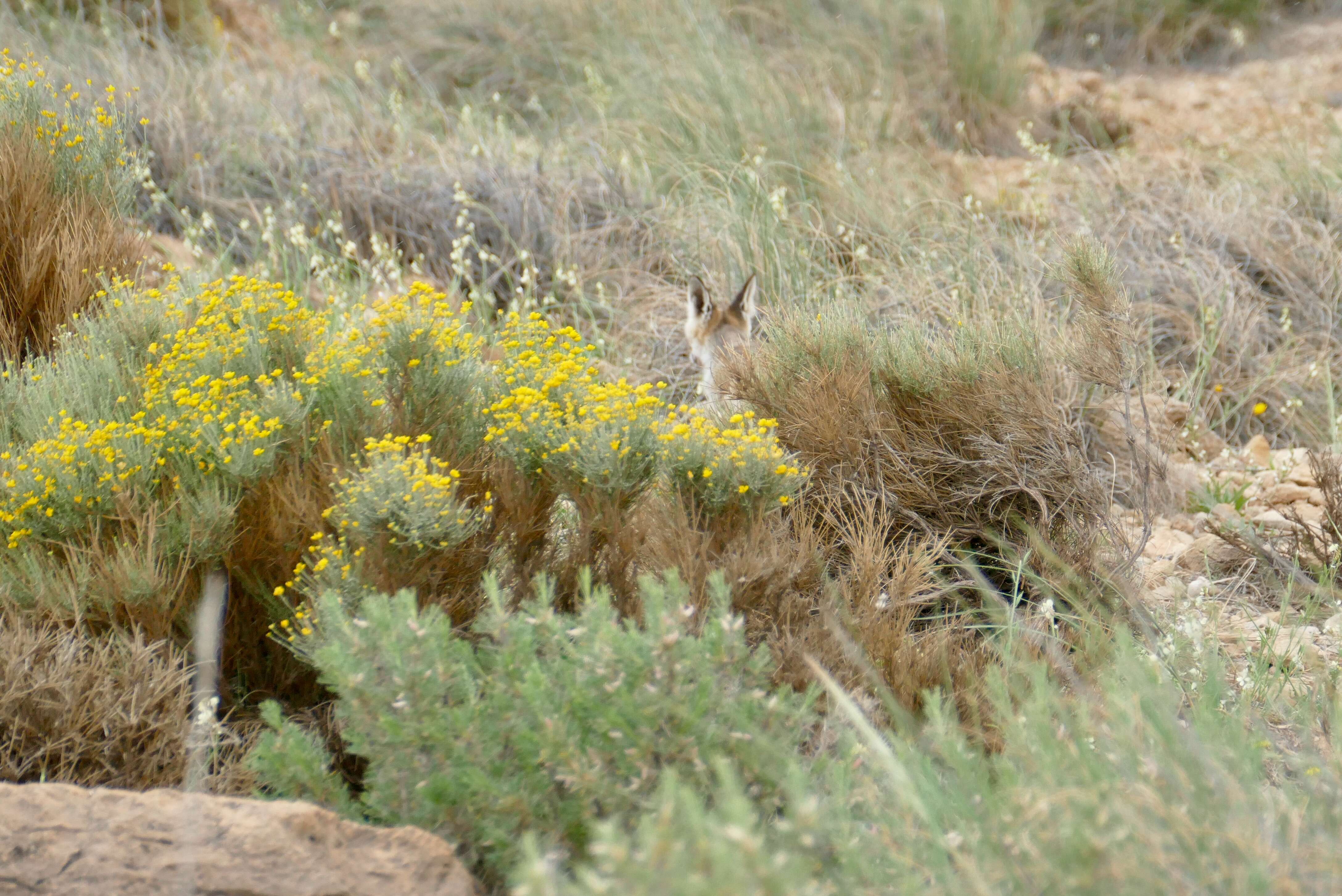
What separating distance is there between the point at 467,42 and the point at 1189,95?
727 cm

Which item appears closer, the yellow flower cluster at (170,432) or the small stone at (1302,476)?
the yellow flower cluster at (170,432)

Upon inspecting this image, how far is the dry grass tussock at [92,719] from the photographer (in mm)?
2354

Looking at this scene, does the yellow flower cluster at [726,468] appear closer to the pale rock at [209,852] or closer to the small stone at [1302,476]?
the pale rock at [209,852]

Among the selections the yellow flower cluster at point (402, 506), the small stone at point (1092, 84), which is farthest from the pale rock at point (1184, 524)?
the small stone at point (1092, 84)

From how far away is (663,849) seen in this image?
4.28 ft

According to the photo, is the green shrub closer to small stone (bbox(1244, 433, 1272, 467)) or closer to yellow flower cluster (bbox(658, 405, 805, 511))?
yellow flower cluster (bbox(658, 405, 805, 511))

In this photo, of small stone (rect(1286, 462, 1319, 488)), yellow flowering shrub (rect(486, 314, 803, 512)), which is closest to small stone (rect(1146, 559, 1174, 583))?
small stone (rect(1286, 462, 1319, 488))

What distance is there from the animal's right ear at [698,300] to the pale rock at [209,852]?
313 centimetres

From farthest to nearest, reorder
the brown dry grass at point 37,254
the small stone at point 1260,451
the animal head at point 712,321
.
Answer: the small stone at point 1260,451, the animal head at point 712,321, the brown dry grass at point 37,254

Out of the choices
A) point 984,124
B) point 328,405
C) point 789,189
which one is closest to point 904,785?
point 328,405

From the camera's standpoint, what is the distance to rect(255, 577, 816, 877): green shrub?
1.85m

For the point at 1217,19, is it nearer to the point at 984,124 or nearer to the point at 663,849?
the point at 984,124

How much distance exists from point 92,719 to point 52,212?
2712 mm

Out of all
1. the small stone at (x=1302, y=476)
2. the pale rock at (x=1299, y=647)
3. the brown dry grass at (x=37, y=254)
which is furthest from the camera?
the small stone at (x=1302, y=476)
